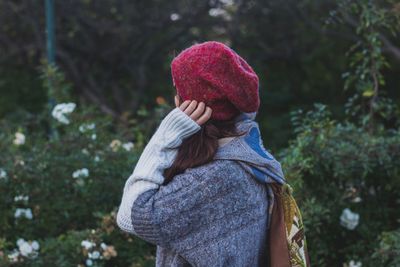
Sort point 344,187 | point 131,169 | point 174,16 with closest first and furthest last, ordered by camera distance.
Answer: point 344,187
point 131,169
point 174,16

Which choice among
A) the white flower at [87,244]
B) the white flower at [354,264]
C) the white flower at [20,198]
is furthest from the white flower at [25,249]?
the white flower at [354,264]

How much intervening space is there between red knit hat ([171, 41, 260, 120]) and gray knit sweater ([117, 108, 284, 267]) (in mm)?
84

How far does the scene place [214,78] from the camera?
202cm

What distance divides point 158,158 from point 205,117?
0.18 metres

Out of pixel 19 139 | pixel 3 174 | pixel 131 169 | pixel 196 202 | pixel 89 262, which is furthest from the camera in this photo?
pixel 19 139

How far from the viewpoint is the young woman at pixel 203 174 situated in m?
2.00

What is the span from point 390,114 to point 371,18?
0.57 m

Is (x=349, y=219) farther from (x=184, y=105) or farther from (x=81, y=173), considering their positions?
(x=184, y=105)

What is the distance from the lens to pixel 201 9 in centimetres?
843

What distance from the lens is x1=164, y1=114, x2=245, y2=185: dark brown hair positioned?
6.68ft

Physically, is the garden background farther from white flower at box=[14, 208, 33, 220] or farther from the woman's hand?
the woman's hand

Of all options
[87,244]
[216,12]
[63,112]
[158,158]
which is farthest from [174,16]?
[158,158]

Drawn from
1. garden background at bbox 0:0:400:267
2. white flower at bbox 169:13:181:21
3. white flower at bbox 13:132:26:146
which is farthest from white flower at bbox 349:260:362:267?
white flower at bbox 169:13:181:21

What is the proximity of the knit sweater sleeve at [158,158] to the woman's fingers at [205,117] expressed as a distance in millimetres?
15
